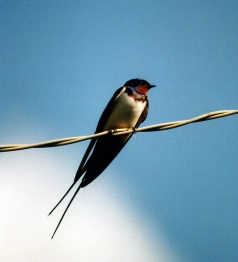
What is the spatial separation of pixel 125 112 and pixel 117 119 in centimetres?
11

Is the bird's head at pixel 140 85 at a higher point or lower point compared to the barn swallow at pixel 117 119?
higher

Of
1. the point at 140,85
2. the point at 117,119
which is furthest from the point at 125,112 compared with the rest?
the point at 140,85

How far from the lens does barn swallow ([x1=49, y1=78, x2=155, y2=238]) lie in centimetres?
Result: 344

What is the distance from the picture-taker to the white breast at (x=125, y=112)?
344cm

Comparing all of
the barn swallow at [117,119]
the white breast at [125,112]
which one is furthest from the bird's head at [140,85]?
the white breast at [125,112]

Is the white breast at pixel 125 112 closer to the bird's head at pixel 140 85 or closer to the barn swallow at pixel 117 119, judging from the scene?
the barn swallow at pixel 117 119

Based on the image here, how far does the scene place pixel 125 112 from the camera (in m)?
3.43

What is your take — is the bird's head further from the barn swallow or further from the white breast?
the white breast

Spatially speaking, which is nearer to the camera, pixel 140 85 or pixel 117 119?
pixel 117 119

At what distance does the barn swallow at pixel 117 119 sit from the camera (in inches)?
135

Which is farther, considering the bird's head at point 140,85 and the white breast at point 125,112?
the bird's head at point 140,85

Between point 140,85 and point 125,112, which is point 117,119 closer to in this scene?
point 125,112

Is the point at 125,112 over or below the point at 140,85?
below

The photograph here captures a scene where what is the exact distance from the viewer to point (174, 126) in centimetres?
206
